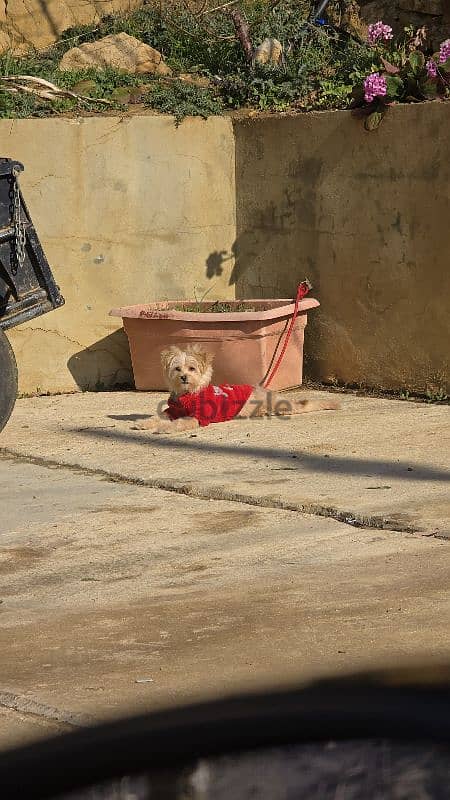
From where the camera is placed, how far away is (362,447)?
24.0 ft

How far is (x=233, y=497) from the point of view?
625 centimetres

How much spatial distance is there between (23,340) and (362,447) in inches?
131

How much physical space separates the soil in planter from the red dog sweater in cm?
134

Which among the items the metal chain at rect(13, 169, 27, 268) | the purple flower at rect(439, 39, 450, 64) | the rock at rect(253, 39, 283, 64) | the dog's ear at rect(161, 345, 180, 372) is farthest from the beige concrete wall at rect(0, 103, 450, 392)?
the metal chain at rect(13, 169, 27, 268)

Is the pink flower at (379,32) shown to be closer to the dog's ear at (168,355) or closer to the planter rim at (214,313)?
the planter rim at (214,313)

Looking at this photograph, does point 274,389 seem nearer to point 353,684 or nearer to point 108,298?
point 108,298

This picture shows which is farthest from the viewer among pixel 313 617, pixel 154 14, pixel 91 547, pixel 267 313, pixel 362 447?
pixel 154 14

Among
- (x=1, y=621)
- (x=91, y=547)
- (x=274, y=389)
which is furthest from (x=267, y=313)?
(x=1, y=621)

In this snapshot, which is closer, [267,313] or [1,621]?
[1,621]

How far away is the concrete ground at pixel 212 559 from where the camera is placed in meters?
3.85

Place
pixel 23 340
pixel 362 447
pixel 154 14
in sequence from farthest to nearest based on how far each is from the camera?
1. pixel 154 14
2. pixel 23 340
3. pixel 362 447

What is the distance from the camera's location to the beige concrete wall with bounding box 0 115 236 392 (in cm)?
960

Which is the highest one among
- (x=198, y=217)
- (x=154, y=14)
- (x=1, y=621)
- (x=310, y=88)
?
(x=154, y=14)

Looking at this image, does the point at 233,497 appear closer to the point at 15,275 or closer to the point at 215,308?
the point at 15,275
